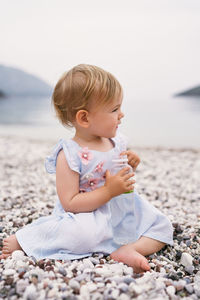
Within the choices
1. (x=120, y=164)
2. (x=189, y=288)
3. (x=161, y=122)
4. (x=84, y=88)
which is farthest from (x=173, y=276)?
(x=161, y=122)

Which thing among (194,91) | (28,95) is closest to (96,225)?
(194,91)

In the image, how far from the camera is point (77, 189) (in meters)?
2.19

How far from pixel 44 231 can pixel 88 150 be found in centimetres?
57

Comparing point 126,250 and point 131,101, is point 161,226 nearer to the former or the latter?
point 126,250

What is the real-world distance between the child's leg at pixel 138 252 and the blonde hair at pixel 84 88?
0.86 metres

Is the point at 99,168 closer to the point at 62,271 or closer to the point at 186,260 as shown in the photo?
the point at 62,271

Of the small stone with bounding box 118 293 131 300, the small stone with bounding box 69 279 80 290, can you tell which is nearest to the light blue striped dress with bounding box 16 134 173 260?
the small stone with bounding box 69 279 80 290

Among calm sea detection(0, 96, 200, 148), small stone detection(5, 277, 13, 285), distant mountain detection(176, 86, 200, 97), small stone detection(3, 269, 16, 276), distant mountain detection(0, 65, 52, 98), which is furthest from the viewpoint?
distant mountain detection(0, 65, 52, 98)

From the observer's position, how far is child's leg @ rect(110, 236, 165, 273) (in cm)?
209

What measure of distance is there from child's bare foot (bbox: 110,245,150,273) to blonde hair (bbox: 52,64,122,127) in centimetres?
86

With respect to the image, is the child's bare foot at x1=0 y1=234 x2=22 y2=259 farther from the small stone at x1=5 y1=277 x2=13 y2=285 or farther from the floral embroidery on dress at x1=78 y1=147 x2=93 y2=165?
the floral embroidery on dress at x1=78 y1=147 x2=93 y2=165

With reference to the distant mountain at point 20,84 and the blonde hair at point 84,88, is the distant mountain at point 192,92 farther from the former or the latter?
the blonde hair at point 84,88

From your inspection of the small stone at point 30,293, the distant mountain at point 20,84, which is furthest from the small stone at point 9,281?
the distant mountain at point 20,84

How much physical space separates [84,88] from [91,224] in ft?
2.55
